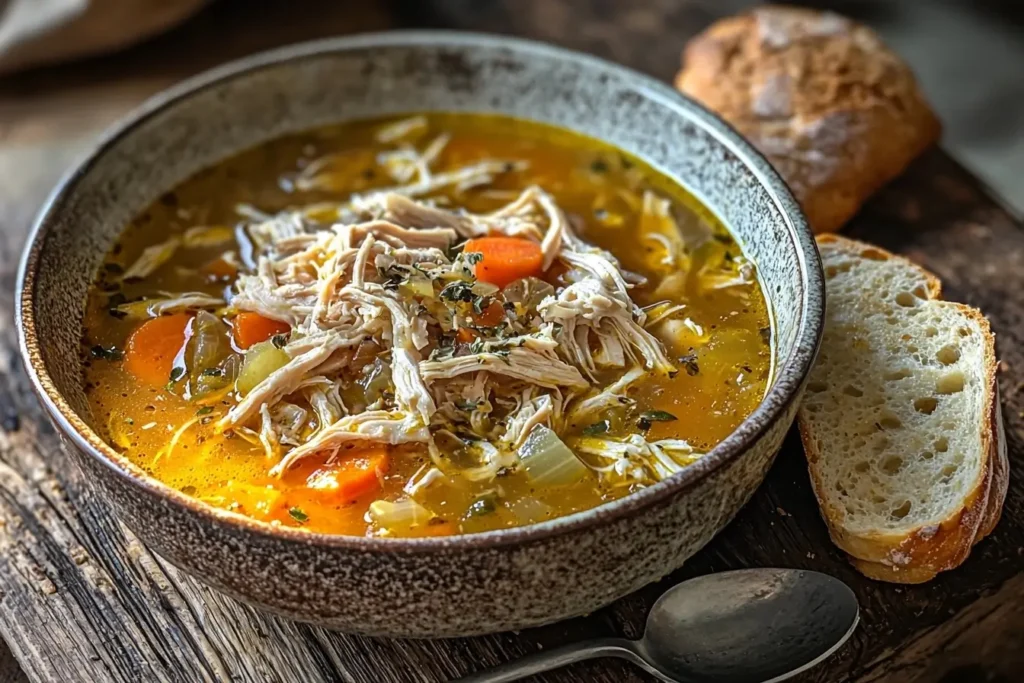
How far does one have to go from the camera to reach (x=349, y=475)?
2.51m

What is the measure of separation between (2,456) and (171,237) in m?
0.83

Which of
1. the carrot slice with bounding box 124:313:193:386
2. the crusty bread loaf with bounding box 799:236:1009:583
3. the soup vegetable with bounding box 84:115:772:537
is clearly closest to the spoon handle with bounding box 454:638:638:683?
the soup vegetable with bounding box 84:115:772:537

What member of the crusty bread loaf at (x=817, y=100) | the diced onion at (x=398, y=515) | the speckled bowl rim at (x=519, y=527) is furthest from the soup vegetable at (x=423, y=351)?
the crusty bread loaf at (x=817, y=100)

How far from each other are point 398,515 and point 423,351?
1.64ft

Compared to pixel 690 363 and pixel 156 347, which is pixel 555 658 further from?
pixel 156 347

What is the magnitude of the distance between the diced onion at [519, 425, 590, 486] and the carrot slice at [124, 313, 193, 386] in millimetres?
1030

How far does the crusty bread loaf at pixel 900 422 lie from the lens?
103 inches

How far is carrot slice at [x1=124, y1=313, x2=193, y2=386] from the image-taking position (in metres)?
2.86

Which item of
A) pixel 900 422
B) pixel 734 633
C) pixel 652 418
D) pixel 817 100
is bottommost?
pixel 734 633

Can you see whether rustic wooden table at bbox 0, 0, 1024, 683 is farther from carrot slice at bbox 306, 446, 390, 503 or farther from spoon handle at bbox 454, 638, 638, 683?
carrot slice at bbox 306, 446, 390, 503

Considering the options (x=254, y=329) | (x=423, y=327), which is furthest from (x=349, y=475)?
(x=254, y=329)

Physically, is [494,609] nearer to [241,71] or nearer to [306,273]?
[306,273]

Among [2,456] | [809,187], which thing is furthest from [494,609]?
[809,187]

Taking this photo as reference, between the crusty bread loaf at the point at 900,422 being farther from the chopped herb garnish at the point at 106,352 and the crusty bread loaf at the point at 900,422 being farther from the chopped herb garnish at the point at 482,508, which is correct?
the chopped herb garnish at the point at 106,352
